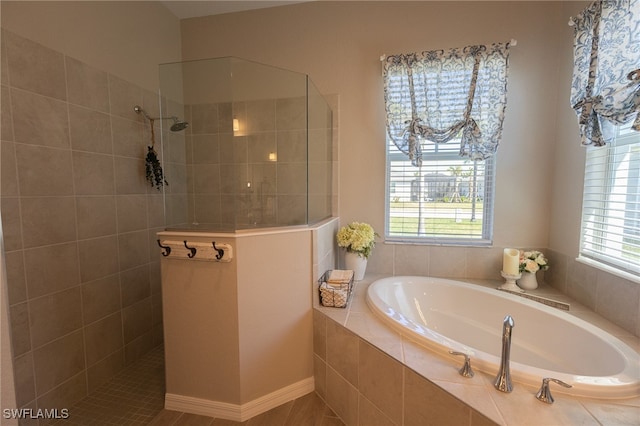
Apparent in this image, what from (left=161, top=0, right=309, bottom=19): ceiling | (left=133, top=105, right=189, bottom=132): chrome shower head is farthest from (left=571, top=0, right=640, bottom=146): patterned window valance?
(left=133, top=105, right=189, bottom=132): chrome shower head

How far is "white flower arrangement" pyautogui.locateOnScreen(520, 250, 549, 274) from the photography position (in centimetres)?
209

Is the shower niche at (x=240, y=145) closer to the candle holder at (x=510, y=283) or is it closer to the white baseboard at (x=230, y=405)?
the white baseboard at (x=230, y=405)

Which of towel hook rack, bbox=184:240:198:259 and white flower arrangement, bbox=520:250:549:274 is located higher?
towel hook rack, bbox=184:240:198:259

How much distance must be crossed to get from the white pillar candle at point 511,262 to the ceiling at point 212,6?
2.71m

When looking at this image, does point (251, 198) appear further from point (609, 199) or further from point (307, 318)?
point (609, 199)

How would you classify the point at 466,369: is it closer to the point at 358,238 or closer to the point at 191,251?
the point at 358,238

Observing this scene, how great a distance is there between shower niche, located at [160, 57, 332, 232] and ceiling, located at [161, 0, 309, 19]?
0.88 meters

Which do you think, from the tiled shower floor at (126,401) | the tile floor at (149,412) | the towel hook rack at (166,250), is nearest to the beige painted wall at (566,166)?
the tile floor at (149,412)

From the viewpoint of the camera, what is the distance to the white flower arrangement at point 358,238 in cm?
222

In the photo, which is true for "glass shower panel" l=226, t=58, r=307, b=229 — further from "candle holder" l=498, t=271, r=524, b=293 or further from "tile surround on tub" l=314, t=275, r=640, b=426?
"candle holder" l=498, t=271, r=524, b=293

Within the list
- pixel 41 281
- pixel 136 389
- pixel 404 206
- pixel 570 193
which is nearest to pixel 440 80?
pixel 404 206

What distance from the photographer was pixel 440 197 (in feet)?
7.77

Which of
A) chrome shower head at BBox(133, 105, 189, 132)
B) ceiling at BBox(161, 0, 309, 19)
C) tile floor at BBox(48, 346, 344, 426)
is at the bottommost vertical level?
tile floor at BBox(48, 346, 344, 426)

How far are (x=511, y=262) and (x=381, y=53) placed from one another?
1.97 meters
